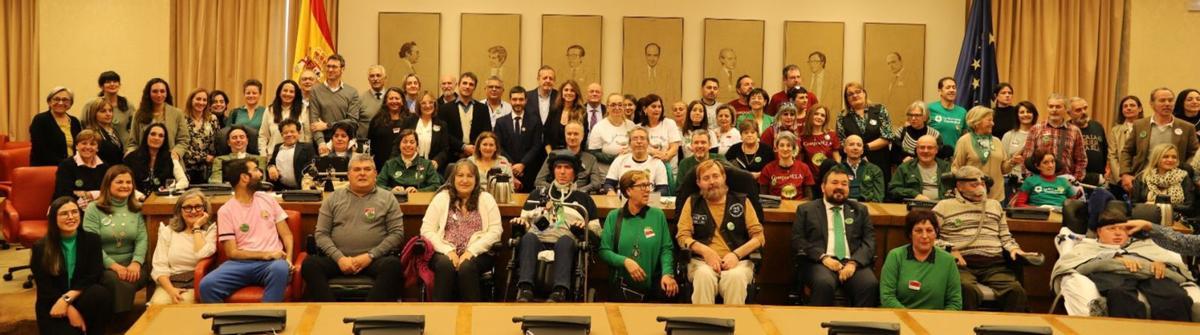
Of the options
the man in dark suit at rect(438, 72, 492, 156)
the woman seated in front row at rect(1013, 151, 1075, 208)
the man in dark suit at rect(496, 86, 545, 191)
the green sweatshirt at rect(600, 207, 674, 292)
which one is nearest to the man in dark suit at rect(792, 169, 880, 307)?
the green sweatshirt at rect(600, 207, 674, 292)

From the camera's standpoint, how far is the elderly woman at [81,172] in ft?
23.5

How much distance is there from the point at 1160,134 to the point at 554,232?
4.58 m

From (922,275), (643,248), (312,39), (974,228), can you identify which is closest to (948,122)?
(974,228)

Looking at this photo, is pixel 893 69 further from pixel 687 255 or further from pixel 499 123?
pixel 687 255

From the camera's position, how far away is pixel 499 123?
27.6 feet

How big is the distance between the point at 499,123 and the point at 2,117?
204 inches

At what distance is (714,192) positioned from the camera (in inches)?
249

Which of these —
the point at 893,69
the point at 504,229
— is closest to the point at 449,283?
the point at 504,229

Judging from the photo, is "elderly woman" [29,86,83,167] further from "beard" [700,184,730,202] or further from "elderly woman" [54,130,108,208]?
"beard" [700,184,730,202]

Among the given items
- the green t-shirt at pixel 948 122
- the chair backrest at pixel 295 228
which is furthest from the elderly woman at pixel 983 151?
the chair backrest at pixel 295 228

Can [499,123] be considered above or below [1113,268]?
above

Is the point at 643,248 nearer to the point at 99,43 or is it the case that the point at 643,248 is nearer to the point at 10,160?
the point at 10,160

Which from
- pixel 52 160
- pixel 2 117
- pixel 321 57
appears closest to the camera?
pixel 52 160

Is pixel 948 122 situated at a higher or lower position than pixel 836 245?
higher
